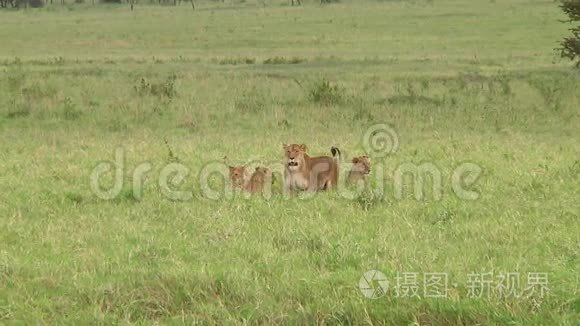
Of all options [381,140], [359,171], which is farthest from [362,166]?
[381,140]

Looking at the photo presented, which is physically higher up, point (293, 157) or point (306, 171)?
point (293, 157)

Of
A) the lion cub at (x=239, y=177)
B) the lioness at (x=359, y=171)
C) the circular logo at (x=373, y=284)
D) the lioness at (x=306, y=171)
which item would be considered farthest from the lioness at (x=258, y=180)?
the circular logo at (x=373, y=284)

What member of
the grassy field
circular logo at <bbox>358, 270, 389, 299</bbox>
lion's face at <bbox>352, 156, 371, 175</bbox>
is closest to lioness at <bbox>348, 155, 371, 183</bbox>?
lion's face at <bbox>352, 156, 371, 175</bbox>

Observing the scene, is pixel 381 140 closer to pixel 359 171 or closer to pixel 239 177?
pixel 359 171

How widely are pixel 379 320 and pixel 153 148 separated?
8.73 meters

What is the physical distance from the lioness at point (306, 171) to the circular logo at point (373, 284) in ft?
11.1

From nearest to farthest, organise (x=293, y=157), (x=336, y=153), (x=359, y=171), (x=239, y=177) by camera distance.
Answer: (x=293, y=157), (x=239, y=177), (x=359, y=171), (x=336, y=153)

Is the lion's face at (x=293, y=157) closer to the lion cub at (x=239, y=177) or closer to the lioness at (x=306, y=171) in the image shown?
the lioness at (x=306, y=171)

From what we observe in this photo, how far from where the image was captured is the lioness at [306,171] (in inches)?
365

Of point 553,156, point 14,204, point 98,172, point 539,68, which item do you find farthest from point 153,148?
point 539,68

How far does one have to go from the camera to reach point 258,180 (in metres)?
9.61

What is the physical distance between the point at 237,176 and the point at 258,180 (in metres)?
0.35

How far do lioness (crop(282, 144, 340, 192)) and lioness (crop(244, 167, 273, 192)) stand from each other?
29 cm

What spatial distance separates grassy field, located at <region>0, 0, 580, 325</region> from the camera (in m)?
5.75
